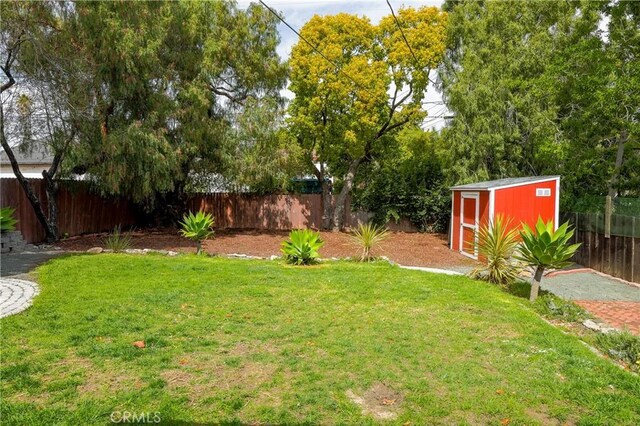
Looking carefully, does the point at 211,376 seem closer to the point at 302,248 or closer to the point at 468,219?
the point at 302,248

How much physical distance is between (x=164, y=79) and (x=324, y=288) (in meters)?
9.91

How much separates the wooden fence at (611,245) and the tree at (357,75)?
25.2 feet

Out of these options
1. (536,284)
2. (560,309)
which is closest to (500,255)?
(536,284)

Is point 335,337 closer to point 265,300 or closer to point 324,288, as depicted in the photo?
point 265,300

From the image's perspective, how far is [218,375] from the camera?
3.90 m

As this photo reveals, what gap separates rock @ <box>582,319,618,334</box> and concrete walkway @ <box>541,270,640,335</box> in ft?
0.83

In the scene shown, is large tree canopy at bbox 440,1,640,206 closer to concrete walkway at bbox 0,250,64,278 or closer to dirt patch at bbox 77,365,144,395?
dirt patch at bbox 77,365,144,395

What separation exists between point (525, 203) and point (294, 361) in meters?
9.67

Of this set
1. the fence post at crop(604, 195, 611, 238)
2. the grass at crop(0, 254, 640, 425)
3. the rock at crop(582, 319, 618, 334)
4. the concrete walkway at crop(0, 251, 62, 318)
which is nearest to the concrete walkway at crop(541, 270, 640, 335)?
the rock at crop(582, 319, 618, 334)

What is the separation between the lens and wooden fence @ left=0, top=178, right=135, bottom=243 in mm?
12492

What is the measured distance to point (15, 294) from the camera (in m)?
6.50

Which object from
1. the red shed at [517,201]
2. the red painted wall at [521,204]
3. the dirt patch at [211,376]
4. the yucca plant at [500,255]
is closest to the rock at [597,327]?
the yucca plant at [500,255]

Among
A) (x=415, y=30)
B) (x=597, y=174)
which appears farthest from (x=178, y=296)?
(x=415, y=30)

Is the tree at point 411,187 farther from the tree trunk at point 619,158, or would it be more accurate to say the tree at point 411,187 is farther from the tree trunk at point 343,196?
the tree trunk at point 619,158
